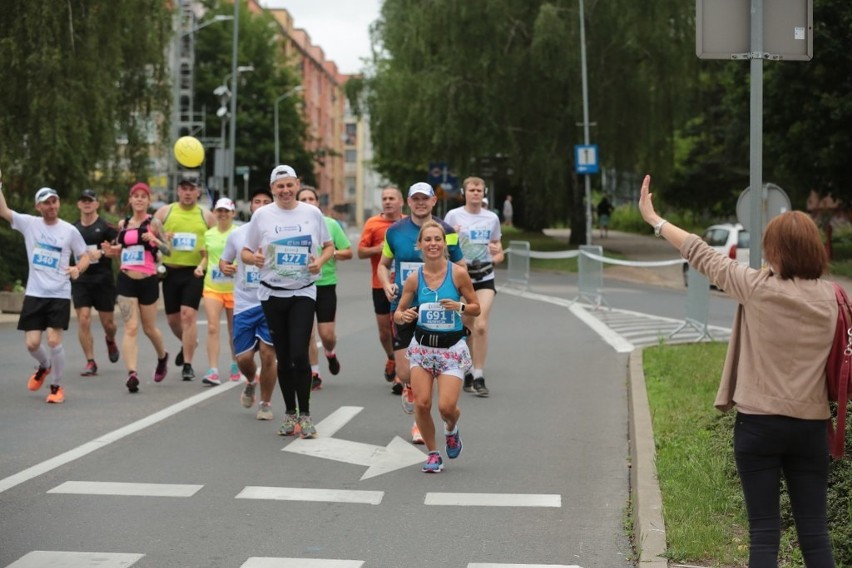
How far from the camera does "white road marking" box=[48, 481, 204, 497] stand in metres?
7.80

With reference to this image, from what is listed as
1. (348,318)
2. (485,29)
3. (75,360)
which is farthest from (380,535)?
(485,29)

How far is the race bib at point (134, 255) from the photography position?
12.7 m

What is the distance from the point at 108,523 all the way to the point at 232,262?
3.90 m

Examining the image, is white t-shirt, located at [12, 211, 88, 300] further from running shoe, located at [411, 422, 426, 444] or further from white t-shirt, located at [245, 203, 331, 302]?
running shoe, located at [411, 422, 426, 444]

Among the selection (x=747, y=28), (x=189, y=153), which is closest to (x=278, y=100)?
(x=189, y=153)

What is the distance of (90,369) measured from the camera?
13781mm

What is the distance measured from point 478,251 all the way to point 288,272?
307 centimetres

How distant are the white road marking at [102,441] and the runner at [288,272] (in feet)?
4.14

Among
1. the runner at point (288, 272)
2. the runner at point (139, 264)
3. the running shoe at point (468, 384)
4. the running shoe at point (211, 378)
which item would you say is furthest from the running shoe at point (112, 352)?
the runner at point (288, 272)

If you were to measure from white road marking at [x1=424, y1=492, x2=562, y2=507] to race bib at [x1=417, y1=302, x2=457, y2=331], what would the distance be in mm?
1133

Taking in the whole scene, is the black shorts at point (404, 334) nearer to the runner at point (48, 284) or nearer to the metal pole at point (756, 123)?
the metal pole at point (756, 123)

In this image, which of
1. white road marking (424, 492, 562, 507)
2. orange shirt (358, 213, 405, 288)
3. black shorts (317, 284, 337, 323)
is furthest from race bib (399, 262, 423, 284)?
white road marking (424, 492, 562, 507)

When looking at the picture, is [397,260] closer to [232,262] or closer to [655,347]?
[232,262]

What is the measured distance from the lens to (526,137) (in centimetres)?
4078
